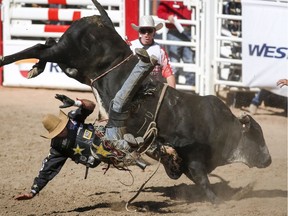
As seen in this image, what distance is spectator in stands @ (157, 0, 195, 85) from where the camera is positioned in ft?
34.9

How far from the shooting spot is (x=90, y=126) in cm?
594

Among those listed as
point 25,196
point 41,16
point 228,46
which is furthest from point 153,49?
point 41,16

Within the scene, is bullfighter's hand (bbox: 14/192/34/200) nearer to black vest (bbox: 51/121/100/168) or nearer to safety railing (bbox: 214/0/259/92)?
black vest (bbox: 51/121/100/168)

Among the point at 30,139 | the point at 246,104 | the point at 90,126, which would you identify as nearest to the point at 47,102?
the point at 30,139

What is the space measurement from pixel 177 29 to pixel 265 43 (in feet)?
4.90

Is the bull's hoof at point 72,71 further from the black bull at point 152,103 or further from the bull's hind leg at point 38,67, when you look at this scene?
the bull's hind leg at point 38,67

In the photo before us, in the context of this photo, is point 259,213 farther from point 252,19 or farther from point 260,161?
point 252,19

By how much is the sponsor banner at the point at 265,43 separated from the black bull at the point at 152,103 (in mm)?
3682

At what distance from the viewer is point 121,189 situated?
6.71m

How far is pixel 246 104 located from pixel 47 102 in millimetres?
2820

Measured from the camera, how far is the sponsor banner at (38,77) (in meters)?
11.1

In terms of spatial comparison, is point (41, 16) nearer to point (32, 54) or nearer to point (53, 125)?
point (32, 54)

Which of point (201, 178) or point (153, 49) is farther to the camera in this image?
point (153, 49)

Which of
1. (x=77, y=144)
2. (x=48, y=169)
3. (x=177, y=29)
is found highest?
(x=177, y=29)
